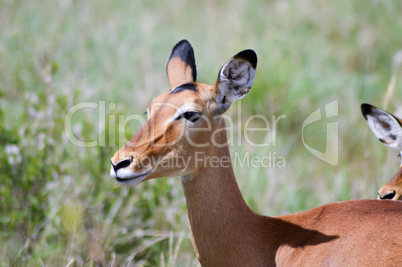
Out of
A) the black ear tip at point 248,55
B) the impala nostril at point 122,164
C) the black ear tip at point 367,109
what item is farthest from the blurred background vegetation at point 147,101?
the black ear tip at point 248,55

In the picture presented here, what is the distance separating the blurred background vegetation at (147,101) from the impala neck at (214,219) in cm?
82

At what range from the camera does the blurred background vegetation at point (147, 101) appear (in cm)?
501

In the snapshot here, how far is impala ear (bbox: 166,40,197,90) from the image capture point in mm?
4316

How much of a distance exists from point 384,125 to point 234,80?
5.12 ft

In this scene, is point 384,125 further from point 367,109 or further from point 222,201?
point 222,201

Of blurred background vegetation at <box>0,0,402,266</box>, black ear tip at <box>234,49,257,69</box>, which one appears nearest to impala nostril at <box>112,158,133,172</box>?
black ear tip at <box>234,49,257,69</box>

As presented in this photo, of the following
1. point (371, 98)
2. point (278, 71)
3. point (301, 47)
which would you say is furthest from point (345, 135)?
point (301, 47)

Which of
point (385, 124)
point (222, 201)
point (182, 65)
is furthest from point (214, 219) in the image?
point (385, 124)

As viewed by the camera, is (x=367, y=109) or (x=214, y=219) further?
(x=367, y=109)

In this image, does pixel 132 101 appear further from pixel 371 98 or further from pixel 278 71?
pixel 371 98

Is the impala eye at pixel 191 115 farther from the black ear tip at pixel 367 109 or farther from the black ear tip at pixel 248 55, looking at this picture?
the black ear tip at pixel 367 109

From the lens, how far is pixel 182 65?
14.3 ft

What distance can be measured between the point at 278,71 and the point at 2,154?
396 centimetres

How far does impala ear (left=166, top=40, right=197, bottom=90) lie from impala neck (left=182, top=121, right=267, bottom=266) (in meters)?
0.75
